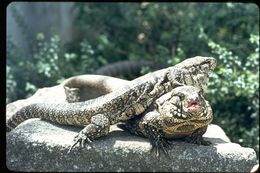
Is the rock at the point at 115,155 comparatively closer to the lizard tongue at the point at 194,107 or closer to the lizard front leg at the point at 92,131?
the lizard front leg at the point at 92,131

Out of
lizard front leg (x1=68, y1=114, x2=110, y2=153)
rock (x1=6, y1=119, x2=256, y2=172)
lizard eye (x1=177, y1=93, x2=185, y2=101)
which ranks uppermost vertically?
lizard eye (x1=177, y1=93, x2=185, y2=101)

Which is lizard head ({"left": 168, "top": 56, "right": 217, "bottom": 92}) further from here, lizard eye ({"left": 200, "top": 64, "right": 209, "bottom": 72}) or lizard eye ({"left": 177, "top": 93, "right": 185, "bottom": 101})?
lizard eye ({"left": 177, "top": 93, "right": 185, "bottom": 101})

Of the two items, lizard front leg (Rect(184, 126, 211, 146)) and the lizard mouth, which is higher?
the lizard mouth

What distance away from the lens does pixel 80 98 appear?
250 inches

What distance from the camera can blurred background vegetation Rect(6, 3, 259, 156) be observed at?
7.32 m

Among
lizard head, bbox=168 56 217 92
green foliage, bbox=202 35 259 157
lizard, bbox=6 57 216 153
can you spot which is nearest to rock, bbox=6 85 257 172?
lizard, bbox=6 57 216 153

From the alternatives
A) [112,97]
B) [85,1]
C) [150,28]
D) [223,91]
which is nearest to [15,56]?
[85,1]

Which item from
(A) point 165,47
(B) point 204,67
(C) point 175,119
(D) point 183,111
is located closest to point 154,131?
(C) point 175,119

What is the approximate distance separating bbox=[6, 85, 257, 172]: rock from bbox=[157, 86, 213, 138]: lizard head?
175 millimetres

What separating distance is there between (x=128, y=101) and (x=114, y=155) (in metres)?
0.49

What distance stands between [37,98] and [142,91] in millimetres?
1701

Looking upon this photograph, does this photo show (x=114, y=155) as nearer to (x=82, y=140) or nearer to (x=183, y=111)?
(x=82, y=140)

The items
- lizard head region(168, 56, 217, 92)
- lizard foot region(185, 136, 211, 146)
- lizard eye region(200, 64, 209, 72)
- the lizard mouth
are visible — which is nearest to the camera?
the lizard mouth

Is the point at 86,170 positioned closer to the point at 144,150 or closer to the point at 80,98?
the point at 144,150
